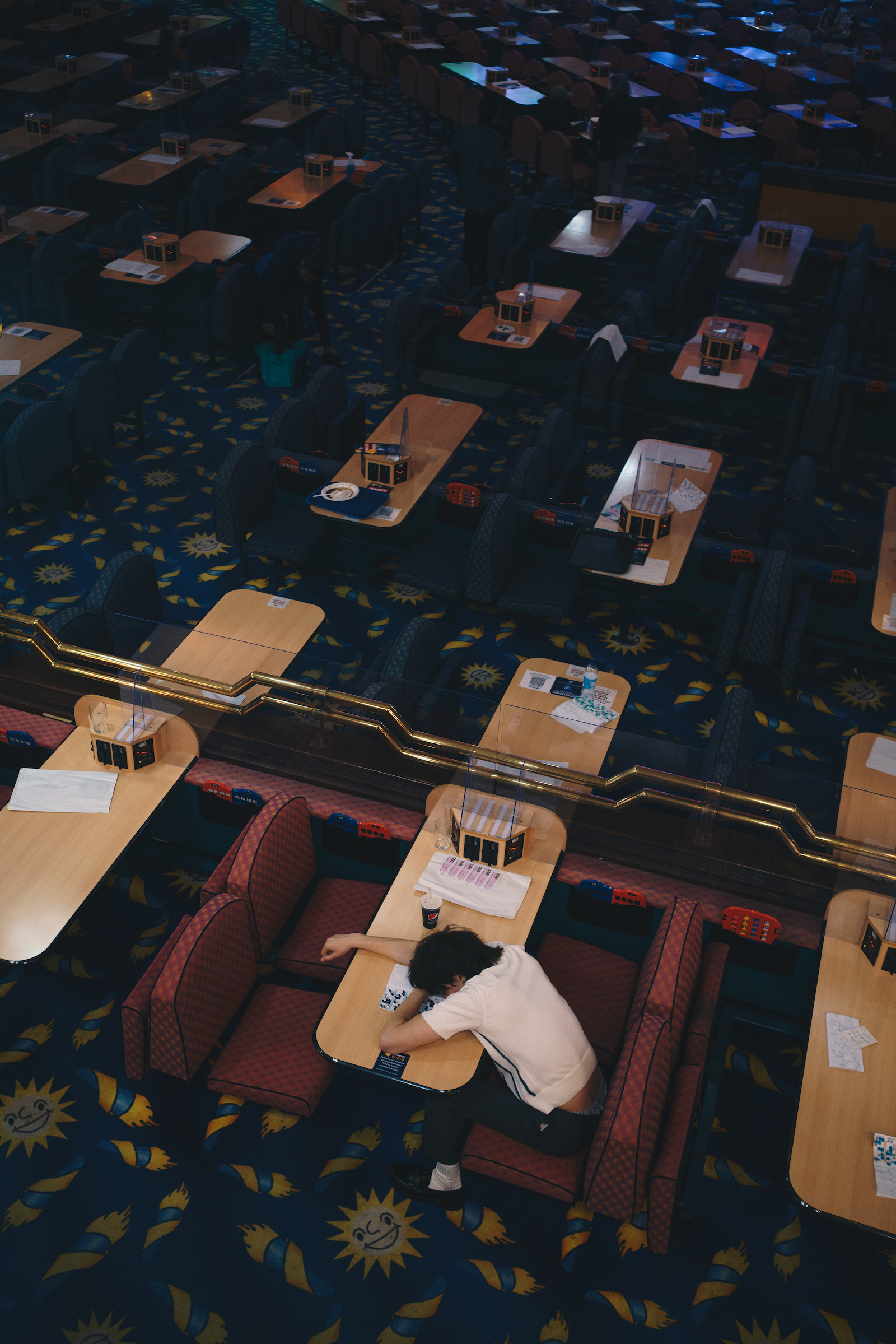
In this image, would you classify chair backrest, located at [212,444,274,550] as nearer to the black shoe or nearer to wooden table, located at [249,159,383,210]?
the black shoe

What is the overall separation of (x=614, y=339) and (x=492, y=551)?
2.76m

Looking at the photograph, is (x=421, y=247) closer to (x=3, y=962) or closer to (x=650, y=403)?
(x=650, y=403)

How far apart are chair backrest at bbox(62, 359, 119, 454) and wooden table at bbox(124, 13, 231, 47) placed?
10361 millimetres

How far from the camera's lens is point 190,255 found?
9078 millimetres

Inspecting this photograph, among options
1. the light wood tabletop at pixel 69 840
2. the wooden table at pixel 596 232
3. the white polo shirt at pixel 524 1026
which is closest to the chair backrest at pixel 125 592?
the light wood tabletop at pixel 69 840

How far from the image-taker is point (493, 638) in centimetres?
659

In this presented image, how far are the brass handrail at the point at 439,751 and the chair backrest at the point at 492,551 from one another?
5.08 feet

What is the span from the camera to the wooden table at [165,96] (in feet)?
42.7

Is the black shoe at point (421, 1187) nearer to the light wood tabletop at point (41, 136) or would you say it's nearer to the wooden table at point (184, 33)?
the light wood tabletop at point (41, 136)

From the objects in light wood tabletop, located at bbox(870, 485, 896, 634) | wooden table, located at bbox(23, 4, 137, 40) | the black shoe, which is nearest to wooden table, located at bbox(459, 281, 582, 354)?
light wood tabletop, located at bbox(870, 485, 896, 634)

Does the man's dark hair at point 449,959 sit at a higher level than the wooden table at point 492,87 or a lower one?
lower

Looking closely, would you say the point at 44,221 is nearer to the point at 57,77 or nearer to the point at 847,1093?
the point at 57,77

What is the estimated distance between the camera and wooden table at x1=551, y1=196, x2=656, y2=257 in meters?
9.52

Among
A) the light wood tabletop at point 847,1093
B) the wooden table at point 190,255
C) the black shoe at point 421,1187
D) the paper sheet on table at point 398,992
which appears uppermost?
the wooden table at point 190,255
